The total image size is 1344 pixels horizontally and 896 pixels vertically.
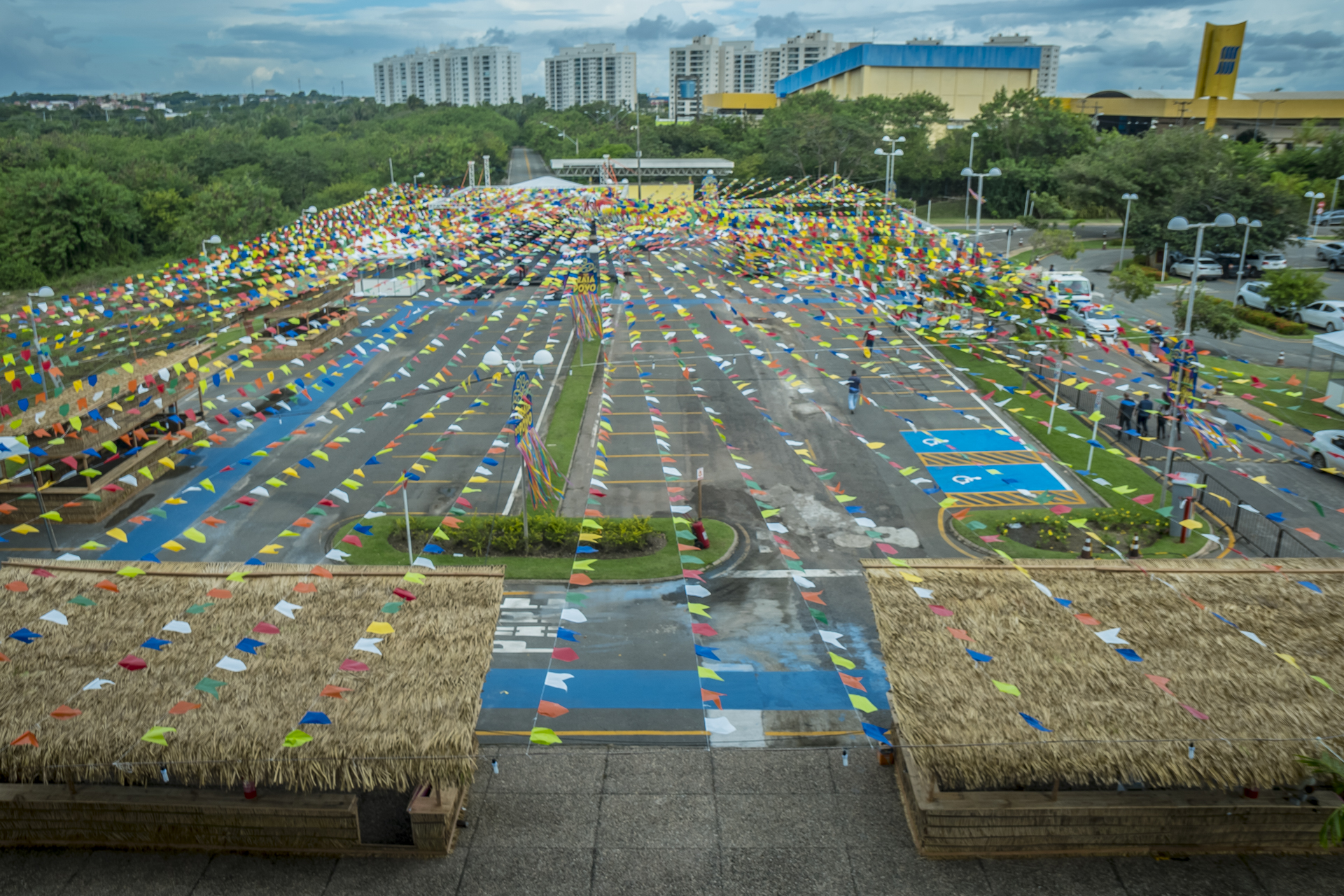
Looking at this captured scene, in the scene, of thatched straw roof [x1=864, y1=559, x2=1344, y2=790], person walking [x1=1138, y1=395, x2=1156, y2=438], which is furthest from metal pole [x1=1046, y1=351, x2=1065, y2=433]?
thatched straw roof [x1=864, y1=559, x2=1344, y2=790]

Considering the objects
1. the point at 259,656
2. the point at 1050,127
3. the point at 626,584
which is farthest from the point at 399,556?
the point at 1050,127

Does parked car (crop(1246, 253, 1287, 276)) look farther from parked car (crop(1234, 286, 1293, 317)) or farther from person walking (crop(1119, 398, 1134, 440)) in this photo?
person walking (crop(1119, 398, 1134, 440))

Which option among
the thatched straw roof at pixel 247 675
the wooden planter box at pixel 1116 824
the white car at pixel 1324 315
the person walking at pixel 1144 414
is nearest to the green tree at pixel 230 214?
the thatched straw roof at pixel 247 675

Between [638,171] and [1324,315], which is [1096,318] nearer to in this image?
[1324,315]

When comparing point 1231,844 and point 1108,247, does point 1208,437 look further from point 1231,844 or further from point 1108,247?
point 1108,247

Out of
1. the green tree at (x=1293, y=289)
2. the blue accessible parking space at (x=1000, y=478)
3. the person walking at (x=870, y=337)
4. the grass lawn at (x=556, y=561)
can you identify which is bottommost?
the grass lawn at (x=556, y=561)

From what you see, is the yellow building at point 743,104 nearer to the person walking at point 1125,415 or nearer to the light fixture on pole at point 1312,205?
the light fixture on pole at point 1312,205
